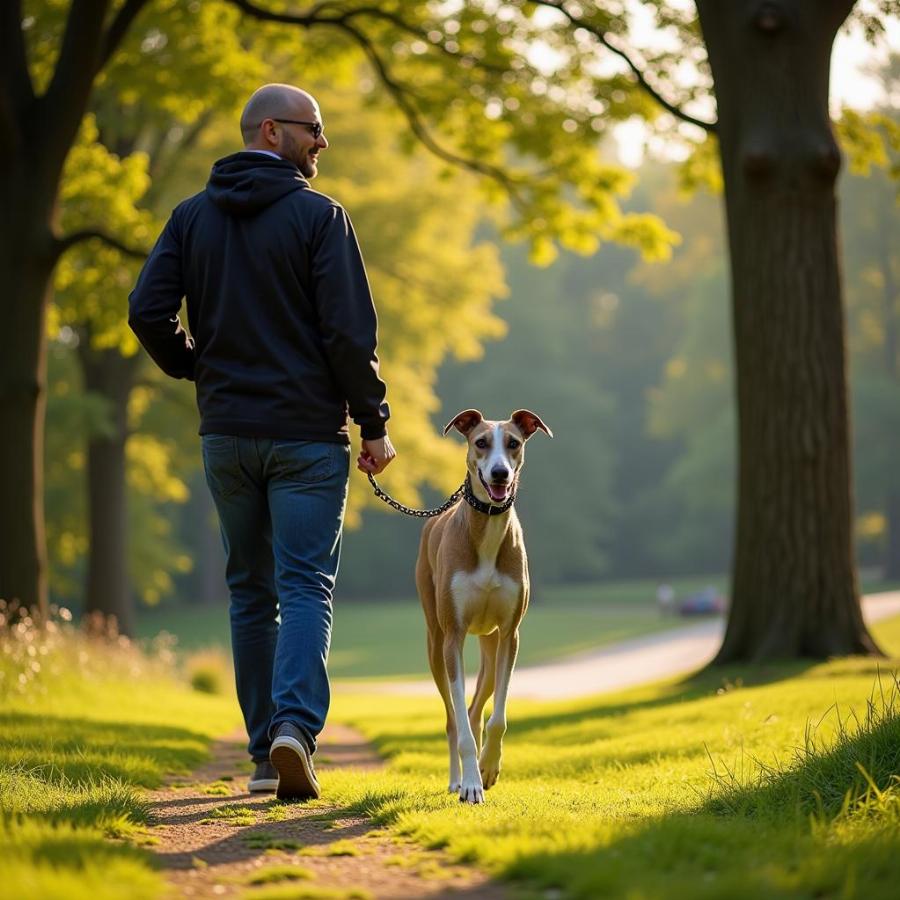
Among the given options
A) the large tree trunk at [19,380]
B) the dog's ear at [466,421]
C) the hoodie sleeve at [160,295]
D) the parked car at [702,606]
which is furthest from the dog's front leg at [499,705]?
the parked car at [702,606]

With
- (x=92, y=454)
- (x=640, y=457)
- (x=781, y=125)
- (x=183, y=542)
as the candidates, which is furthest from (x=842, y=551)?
(x=640, y=457)

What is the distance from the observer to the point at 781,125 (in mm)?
10695

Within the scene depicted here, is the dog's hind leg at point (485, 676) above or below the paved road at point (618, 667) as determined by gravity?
above

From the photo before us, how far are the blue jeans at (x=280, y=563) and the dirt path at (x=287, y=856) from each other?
1.26ft

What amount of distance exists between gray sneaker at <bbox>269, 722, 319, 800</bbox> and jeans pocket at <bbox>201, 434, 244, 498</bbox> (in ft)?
3.46

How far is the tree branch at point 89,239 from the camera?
11.5 m

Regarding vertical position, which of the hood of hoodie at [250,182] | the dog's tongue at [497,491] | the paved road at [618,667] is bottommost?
the paved road at [618,667]

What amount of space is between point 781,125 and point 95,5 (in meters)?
5.86

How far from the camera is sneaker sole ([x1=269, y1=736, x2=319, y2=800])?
5.03m

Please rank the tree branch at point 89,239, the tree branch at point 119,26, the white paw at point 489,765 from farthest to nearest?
the tree branch at point 119,26 < the tree branch at point 89,239 < the white paw at point 489,765

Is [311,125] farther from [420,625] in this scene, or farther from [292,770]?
[420,625]

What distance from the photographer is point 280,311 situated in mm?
5461

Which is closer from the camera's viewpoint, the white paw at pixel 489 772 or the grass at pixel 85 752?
the grass at pixel 85 752

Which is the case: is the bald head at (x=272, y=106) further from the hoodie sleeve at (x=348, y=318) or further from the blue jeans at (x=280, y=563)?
the blue jeans at (x=280, y=563)
